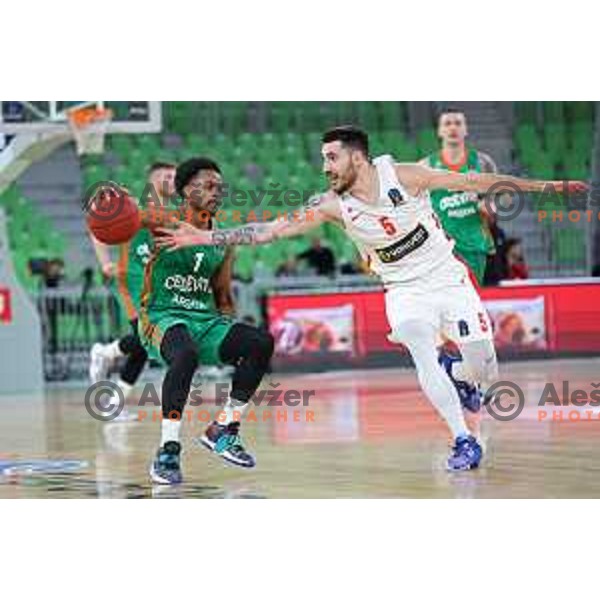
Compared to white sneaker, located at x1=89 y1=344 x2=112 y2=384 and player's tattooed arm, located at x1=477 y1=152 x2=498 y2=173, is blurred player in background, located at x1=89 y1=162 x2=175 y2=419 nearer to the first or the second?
white sneaker, located at x1=89 y1=344 x2=112 y2=384

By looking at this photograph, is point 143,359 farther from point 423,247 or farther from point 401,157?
point 401,157

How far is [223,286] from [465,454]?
127 cm

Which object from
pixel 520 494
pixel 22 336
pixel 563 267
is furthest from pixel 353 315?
pixel 520 494

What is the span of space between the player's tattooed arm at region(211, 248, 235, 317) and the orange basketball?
443 mm

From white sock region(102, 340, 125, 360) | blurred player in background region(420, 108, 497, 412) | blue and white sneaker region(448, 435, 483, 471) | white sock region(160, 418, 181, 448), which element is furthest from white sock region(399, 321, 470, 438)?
white sock region(102, 340, 125, 360)

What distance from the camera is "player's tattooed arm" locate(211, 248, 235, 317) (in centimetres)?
729

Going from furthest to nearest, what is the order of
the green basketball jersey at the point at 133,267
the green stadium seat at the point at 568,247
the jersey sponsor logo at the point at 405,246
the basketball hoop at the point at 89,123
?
the green stadium seat at the point at 568,247
the basketball hoop at the point at 89,123
the green basketball jersey at the point at 133,267
the jersey sponsor logo at the point at 405,246

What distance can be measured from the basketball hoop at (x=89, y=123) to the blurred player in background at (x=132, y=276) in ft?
6.08

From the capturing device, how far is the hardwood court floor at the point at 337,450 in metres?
7.02

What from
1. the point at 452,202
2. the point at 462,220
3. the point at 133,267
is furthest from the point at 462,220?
the point at 133,267

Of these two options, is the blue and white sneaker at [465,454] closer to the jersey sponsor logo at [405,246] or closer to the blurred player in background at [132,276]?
the jersey sponsor logo at [405,246]

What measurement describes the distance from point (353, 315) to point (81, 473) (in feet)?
21.5

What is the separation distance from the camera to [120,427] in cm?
1027

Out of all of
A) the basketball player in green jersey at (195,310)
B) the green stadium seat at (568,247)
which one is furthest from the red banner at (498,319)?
the basketball player in green jersey at (195,310)
